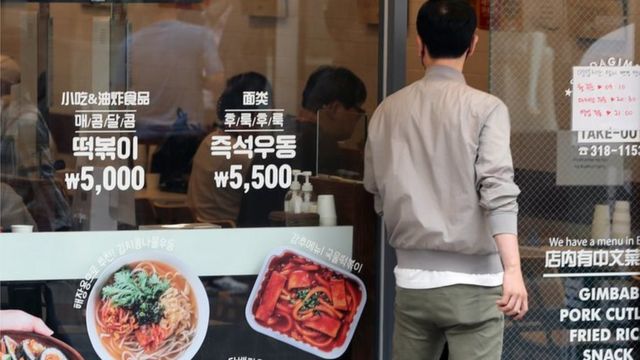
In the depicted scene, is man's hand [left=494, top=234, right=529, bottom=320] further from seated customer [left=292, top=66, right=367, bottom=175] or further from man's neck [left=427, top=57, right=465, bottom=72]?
seated customer [left=292, top=66, right=367, bottom=175]

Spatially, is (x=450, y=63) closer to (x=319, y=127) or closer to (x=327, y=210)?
(x=319, y=127)

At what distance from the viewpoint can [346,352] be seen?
481 cm

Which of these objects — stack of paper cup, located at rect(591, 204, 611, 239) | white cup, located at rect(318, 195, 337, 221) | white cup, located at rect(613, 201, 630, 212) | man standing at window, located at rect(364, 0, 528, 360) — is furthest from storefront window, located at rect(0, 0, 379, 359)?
white cup, located at rect(613, 201, 630, 212)

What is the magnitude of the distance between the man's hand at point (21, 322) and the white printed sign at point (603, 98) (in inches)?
92.7

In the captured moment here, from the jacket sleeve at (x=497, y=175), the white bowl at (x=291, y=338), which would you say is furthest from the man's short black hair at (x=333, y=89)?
the jacket sleeve at (x=497, y=175)

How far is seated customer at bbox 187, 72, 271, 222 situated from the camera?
4590 millimetres

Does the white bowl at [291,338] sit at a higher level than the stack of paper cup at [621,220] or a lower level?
lower

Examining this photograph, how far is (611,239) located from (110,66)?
7.47ft

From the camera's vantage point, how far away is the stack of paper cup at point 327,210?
4.75 meters

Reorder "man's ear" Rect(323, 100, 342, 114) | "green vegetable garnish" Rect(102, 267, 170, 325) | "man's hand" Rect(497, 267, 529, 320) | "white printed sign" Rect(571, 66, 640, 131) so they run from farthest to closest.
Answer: "white printed sign" Rect(571, 66, 640, 131) < "man's ear" Rect(323, 100, 342, 114) < "green vegetable garnish" Rect(102, 267, 170, 325) < "man's hand" Rect(497, 267, 529, 320)

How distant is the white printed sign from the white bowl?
1.18 metres

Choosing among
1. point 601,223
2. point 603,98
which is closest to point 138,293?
point 601,223

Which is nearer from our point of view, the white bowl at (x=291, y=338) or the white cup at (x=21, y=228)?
the white cup at (x=21, y=228)

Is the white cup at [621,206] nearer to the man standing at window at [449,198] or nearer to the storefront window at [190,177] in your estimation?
the storefront window at [190,177]
